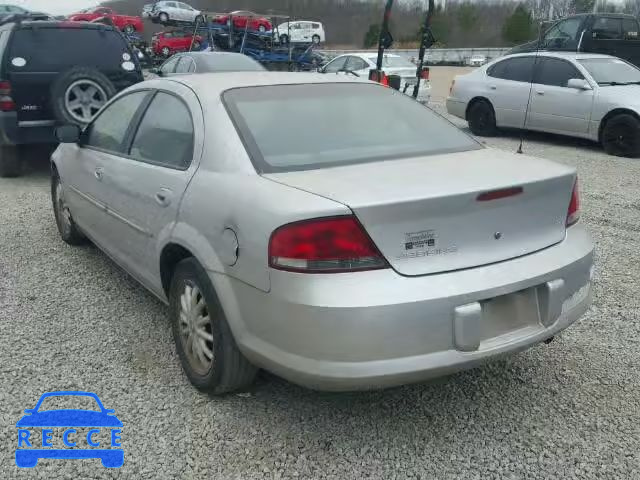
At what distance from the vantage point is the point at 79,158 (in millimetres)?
4422

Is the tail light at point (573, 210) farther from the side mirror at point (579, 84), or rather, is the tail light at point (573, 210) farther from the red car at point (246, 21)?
the red car at point (246, 21)

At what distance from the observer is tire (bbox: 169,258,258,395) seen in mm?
2705

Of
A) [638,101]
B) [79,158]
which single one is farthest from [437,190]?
[638,101]

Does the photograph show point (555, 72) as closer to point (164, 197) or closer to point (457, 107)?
point (457, 107)

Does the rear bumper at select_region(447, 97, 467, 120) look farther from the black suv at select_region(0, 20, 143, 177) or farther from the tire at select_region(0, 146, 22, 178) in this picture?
the tire at select_region(0, 146, 22, 178)

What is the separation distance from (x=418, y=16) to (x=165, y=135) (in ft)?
240

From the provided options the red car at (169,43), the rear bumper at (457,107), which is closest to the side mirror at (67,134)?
the rear bumper at (457,107)

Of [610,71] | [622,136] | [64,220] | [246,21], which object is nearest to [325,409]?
[64,220]

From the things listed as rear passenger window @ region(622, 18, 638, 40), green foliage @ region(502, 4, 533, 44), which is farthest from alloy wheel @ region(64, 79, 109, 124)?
green foliage @ region(502, 4, 533, 44)

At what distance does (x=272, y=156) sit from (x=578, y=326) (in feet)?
7.03

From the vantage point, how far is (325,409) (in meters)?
2.86

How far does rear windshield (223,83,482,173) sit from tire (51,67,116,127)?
14.0 ft

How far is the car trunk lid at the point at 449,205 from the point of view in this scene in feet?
7.63

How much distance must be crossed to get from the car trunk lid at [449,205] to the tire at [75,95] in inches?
202
